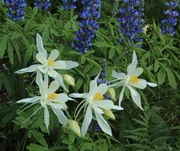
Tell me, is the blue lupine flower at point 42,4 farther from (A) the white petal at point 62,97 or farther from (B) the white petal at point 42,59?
(A) the white petal at point 62,97

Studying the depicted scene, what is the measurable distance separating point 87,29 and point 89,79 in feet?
1.66

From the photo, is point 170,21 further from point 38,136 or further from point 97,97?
point 97,97

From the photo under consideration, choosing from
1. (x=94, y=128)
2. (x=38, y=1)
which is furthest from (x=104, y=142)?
(x=38, y=1)

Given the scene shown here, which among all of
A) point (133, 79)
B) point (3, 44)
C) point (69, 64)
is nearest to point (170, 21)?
point (3, 44)

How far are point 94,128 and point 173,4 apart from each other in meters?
1.74

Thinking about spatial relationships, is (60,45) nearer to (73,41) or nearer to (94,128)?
(73,41)


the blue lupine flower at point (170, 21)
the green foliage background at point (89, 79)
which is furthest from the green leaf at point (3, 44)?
the blue lupine flower at point (170, 21)

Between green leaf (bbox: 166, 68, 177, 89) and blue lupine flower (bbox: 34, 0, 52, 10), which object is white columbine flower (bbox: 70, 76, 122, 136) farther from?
blue lupine flower (bbox: 34, 0, 52, 10)

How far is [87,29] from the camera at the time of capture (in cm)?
374

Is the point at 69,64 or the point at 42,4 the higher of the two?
the point at 42,4

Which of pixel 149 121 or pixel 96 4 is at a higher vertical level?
pixel 96 4

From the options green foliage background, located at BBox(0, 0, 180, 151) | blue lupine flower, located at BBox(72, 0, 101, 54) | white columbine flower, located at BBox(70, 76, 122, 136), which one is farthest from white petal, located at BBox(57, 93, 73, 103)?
blue lupine flower, located at BBox(72, 0, 101, 54)

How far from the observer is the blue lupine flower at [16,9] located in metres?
3.85

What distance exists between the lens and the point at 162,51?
430 cm
